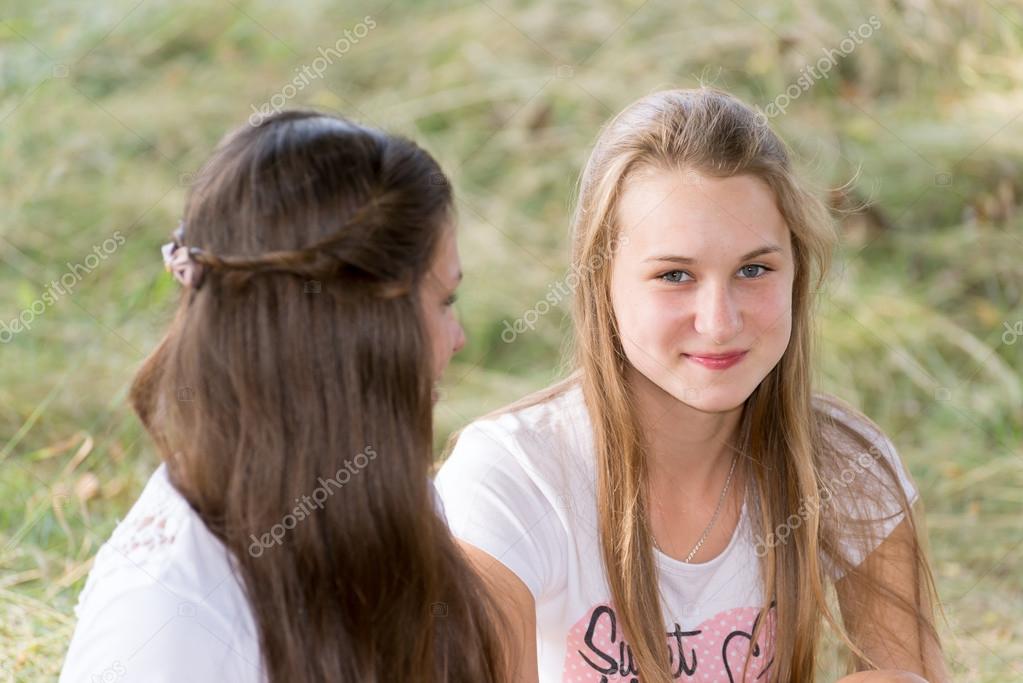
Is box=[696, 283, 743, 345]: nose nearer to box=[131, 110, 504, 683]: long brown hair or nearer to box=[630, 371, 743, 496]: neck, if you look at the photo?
box=[630, 371, 743, 496]: neck

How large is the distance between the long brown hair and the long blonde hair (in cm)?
51

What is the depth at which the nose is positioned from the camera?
1720mm

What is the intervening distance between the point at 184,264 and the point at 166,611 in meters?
0.34

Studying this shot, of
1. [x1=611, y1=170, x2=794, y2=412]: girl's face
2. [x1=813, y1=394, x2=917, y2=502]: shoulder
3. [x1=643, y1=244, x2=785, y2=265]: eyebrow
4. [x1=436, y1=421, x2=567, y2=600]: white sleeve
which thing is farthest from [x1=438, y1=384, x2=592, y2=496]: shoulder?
[x1=813, y1=394, x2=917, y2=502]: shoulder

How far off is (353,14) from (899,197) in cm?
183

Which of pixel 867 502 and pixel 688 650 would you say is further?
pixel 867 502

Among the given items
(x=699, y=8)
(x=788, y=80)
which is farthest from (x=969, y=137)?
(x=699, y=8)

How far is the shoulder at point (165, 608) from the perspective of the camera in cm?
123

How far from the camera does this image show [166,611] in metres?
1.23

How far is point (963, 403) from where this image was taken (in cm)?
316

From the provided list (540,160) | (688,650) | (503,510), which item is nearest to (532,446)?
(503,510)

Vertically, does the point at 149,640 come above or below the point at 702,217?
below

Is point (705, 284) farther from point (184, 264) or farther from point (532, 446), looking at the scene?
point (184, 264)

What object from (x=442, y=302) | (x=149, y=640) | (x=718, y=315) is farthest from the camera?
(x=718, y=315)
